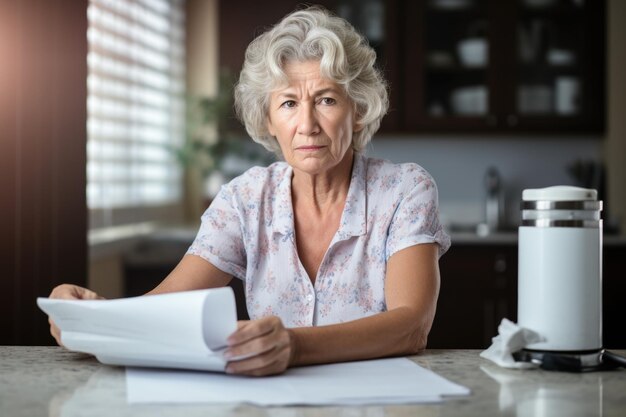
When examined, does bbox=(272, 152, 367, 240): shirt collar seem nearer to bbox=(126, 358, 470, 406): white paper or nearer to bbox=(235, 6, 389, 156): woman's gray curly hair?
bbox=(235, 6, 389, 156): woman's gray curly hair

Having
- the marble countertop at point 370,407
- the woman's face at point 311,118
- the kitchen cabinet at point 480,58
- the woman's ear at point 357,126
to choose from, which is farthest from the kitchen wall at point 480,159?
the marble countertop at point 370,407

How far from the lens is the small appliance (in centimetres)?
122

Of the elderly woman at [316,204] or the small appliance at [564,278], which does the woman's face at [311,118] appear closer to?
the elderly woman at [316,204]

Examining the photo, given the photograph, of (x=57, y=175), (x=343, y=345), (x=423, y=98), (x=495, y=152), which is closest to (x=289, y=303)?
(x=343, y=345)

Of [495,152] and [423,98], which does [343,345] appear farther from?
[495,152]

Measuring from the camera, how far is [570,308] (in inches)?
48.0

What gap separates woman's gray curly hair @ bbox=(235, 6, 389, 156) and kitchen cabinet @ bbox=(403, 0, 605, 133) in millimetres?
2532

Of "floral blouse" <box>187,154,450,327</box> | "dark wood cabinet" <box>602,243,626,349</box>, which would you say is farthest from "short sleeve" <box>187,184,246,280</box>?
"dark wood cabinet" <box>602,243,626,349</box>

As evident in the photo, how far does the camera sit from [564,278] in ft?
4.00

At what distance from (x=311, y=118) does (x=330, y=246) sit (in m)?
0.27

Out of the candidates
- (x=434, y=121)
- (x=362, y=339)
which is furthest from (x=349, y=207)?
(x=434, y=121)

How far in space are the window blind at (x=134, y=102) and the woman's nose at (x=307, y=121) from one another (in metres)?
1.52

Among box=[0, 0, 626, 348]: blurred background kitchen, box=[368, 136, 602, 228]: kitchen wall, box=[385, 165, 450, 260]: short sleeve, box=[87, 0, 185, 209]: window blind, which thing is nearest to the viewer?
box=[385, 165, 450, 260]: short sleeve

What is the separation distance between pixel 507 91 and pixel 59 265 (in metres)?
2.89
